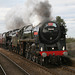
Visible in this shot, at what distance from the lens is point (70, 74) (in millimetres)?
8125

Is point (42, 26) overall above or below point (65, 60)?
above

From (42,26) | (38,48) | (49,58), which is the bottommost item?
(49,58)

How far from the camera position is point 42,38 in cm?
1008

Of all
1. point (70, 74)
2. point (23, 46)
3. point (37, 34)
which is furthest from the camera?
point (23, 46)

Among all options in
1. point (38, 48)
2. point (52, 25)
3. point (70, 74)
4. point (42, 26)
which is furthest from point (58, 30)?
point (70, 74)

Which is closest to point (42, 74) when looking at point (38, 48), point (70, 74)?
point (70, 74)

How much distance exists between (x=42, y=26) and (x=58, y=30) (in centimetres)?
124

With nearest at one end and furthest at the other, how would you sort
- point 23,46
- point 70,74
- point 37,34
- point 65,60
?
point 70,74 → point 37,34 → point 65,60 → point 23,46

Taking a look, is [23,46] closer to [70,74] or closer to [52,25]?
[52,25]

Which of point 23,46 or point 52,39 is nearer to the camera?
point 52,39

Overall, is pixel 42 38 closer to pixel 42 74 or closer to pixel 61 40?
pixel 61 40

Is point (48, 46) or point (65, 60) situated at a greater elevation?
point (48, 46)

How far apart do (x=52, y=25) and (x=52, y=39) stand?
100 cm

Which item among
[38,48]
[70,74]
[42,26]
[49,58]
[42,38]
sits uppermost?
[42,26]
